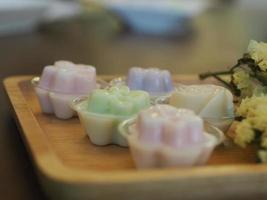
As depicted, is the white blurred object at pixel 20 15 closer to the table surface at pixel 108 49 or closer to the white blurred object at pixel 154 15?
the table surface at pixel 108 49

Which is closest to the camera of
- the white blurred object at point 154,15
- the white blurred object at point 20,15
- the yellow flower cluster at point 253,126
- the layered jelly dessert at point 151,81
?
the yellow flower cluster at point 253,126

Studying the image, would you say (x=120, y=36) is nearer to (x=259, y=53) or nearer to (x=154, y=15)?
(x=154, y=15)

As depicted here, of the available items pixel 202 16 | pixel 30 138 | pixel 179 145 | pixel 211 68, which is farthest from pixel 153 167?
pixel 202 16

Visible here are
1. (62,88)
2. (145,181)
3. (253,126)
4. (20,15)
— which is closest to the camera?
(145,181)

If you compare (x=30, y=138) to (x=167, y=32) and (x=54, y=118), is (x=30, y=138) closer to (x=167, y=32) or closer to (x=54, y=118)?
(x=54, y=118)

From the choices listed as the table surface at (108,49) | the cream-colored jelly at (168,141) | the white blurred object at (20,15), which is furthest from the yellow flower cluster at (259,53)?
the white blurred object at (20,15)

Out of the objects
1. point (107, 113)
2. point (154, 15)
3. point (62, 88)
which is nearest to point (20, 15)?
point (154, 15)
